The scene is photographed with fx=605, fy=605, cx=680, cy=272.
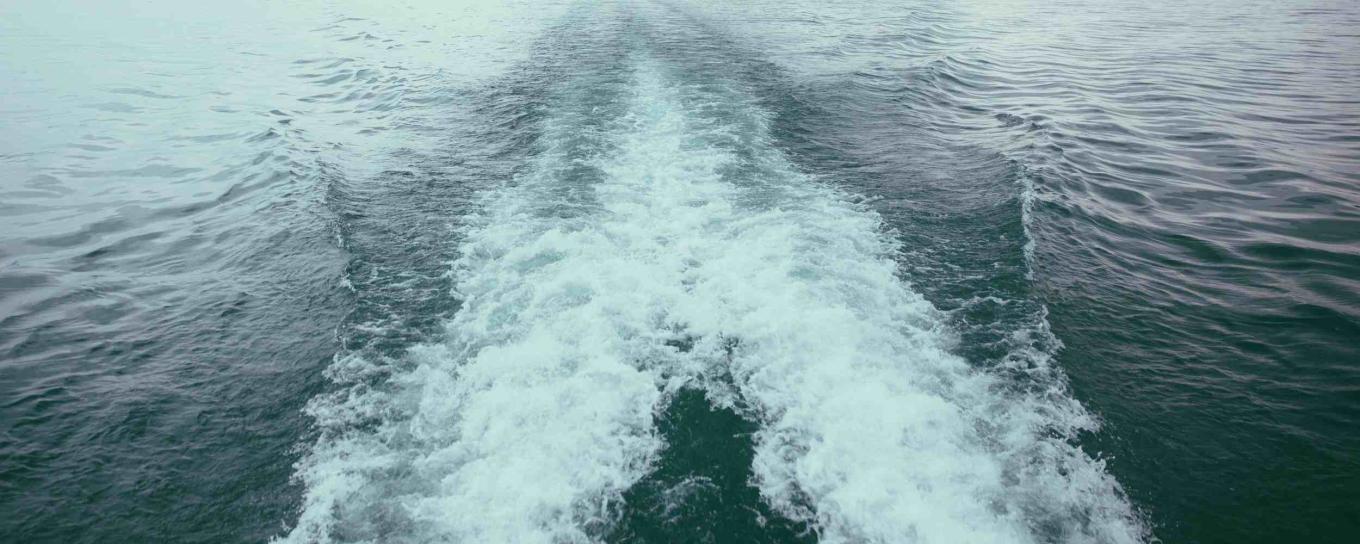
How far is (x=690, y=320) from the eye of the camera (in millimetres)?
6473

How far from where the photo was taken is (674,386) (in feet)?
18.4

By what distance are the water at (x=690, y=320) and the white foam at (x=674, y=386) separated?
0.03 meters

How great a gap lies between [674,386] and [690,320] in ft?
3.43

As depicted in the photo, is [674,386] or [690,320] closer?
[674,386]

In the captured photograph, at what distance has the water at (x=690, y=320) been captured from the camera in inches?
182

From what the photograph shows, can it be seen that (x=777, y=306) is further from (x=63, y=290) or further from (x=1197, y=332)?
(x=63, y=290)

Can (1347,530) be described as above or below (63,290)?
above

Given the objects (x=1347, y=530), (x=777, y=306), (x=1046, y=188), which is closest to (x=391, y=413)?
(x=777, y=306)

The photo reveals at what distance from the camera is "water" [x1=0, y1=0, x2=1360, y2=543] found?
4.63 meters

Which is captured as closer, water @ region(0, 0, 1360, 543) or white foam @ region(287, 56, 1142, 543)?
white foam @ region(287, 56, 1142, 543)

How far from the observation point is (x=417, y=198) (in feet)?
31.6

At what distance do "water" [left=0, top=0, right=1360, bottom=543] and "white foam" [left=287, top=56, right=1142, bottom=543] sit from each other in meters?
0.03

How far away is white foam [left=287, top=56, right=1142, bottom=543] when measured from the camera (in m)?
4.48

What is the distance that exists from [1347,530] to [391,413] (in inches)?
292
